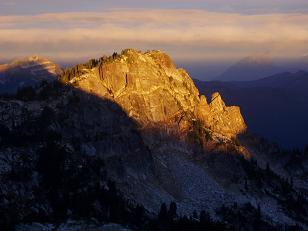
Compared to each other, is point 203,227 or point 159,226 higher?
point 203,227

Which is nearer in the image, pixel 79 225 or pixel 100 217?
pixel 79 225

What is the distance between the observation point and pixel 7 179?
184625 millimetres

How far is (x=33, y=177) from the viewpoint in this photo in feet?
627

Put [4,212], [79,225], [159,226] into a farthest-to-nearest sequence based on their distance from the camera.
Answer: [159,226]
[4,212]
[79,225]

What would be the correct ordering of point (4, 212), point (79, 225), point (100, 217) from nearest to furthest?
point (79, 225) → point (4, 212) → point (100, 217)

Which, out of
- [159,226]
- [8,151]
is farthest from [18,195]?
[159,226]

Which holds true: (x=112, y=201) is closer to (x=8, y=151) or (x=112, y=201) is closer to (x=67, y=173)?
(x=67, y=173)

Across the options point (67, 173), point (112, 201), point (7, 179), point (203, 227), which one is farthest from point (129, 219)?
point (203, 227)

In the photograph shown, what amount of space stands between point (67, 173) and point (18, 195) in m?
20.1

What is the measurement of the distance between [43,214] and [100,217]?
512 inches

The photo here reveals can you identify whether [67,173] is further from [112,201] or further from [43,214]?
[43,214]

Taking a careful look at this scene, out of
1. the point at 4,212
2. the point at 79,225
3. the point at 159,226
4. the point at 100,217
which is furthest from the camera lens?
the point at 159,226

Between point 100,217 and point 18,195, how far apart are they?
19.9 m

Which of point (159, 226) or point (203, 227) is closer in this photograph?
point (203, 227)
